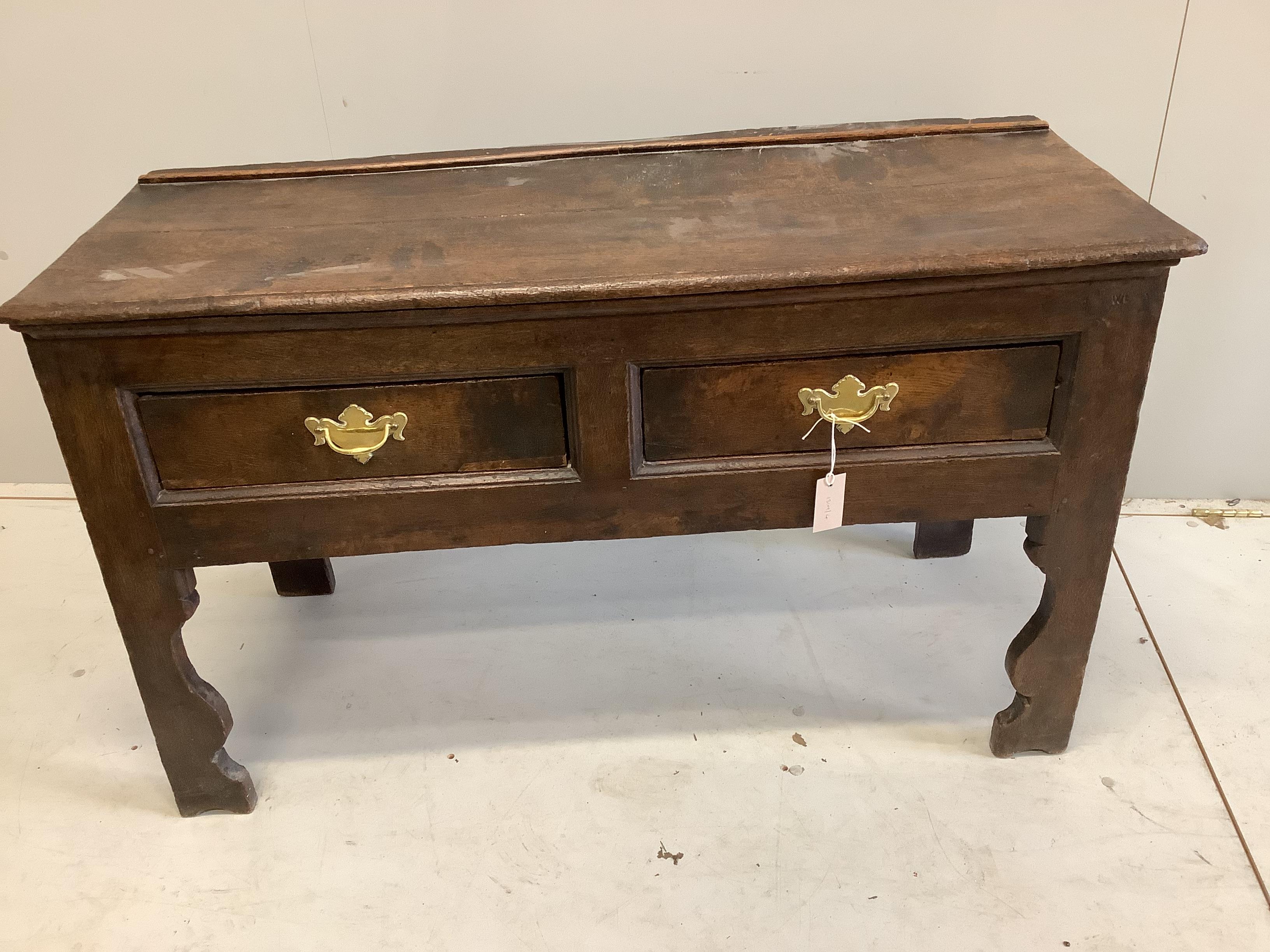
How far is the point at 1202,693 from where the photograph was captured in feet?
5.38

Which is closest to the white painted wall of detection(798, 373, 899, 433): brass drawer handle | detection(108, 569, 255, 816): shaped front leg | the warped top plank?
the warped top plank

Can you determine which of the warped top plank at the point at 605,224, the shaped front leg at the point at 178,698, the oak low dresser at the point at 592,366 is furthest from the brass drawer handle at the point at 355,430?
the shaped front leg at the point at 178,698

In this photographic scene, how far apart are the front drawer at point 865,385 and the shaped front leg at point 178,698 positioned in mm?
674

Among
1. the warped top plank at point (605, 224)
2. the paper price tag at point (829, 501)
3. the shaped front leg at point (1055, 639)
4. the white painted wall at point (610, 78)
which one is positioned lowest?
the shaped front leg at point (1055, 639)

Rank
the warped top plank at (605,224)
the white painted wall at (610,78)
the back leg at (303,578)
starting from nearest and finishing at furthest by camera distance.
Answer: the warped top plank at (605,224)
the white painted wall at (610,78)
the back leg at (303,578)

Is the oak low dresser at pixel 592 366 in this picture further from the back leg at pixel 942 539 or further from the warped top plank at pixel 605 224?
the back leg at pixel 942 539

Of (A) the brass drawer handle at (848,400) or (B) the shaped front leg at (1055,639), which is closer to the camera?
(A) the brass drawer handle at (848,400)

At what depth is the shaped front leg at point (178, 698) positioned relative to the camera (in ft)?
4.28

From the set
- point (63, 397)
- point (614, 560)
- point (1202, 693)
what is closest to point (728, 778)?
point (614, 560)

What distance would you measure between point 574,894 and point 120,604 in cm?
73

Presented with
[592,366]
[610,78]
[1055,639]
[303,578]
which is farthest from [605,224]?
[303,578]

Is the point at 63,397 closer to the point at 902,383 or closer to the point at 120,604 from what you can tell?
the point at 120,604

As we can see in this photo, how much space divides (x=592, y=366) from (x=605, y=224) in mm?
220

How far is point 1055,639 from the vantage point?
1.42 meters
